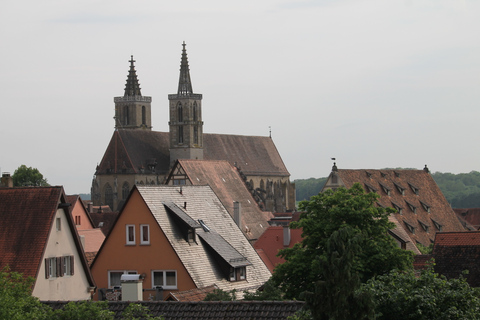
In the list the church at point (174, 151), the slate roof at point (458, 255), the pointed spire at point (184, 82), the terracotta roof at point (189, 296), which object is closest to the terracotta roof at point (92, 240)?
the slate roof at point (458, 255)

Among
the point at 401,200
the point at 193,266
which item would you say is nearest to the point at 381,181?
the point at 401,200

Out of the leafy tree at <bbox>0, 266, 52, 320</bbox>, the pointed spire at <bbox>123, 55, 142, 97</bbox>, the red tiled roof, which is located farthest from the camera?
the pointed spire at <bbox>123, 55, 142, 97</bbox>

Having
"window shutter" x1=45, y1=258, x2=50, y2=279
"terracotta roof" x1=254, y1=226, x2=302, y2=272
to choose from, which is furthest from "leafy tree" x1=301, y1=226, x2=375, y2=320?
"terracotta roof" x1=254, y1=226, x2=302, y2=272

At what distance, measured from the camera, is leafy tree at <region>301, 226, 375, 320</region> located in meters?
14.0

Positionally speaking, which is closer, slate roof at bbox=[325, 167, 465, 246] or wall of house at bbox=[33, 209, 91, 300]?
wall of house at bbox=[33, 209, 91, 300]

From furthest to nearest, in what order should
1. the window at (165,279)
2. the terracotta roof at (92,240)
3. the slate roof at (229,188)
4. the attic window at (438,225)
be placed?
the attic window at (438,225) < the slate roof at (229,188) < the terracotta roof at (92,240) < the window at (165,279)

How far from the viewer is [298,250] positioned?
3212 centimetres

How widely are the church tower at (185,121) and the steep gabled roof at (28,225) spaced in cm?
10339

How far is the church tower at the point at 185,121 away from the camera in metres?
136

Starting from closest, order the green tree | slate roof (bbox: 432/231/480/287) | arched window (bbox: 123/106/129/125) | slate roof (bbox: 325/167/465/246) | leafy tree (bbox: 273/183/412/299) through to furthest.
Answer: leafy tree (bbox: 273/183/412/299), slate roof (bbox: 432/231/480/287), slate roof (bbox: 325/167/465/246), the green tree, arched window (bbox: 123/106/129/125)

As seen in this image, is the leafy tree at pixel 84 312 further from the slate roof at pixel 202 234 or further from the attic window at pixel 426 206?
the attic window at pixel 426 206

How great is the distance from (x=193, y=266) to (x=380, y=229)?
6268 mm

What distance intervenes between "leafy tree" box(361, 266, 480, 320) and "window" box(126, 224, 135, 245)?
639 inches

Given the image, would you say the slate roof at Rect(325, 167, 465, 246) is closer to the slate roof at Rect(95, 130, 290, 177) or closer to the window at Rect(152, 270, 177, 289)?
the window at Rect(152, 270, 177, 289)
